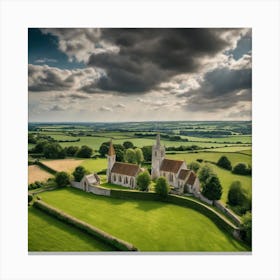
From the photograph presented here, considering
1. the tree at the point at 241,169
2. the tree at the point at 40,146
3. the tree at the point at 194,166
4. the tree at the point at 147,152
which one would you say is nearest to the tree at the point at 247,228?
the tree at the point at 241,169

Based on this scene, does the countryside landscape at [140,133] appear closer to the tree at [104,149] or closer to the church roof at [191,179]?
the church roof at [191,179]

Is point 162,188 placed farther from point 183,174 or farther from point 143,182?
point 183,174

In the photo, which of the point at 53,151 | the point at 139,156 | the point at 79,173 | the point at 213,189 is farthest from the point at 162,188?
the point at 53,151

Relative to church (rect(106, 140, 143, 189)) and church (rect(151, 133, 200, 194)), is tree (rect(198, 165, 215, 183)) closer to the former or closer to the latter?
church (rect(151, 133, 200, 194))

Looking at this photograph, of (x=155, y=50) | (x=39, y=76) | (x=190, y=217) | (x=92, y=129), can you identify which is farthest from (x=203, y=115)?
(x=39, y=76)
